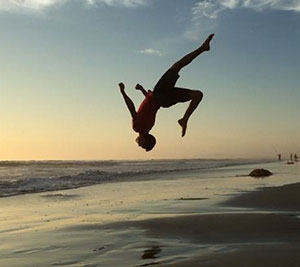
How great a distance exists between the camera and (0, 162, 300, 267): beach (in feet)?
22.2

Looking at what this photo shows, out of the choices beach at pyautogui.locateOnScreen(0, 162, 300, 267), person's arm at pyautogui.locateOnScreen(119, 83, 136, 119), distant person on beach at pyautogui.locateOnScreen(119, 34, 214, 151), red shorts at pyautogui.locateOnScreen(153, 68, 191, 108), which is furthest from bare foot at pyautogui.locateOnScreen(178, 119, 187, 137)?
beach at pyautogui.locateOnScreen(0, 162, 300, 267)

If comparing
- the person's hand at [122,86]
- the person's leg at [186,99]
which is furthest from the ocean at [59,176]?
the person's leg at [186,99]

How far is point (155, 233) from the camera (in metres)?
8.91

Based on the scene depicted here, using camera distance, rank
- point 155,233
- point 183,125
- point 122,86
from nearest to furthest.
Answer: point 183,125 → point 122,86 → point 155,233

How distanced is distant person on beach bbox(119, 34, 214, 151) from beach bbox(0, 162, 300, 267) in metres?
1.77

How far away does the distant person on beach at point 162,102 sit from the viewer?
20.9ft

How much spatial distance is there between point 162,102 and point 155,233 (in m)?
3.37

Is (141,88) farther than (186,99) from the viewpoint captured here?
Yes

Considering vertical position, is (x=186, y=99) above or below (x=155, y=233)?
above

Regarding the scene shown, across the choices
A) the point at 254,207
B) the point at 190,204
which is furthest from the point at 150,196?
the point at 254,207

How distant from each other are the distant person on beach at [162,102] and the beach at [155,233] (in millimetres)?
1772

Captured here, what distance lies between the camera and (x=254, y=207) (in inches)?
499

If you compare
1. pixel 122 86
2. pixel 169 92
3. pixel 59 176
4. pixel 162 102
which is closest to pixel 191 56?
pixel 169 92

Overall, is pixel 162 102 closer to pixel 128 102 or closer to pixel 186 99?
pixel 186 99
